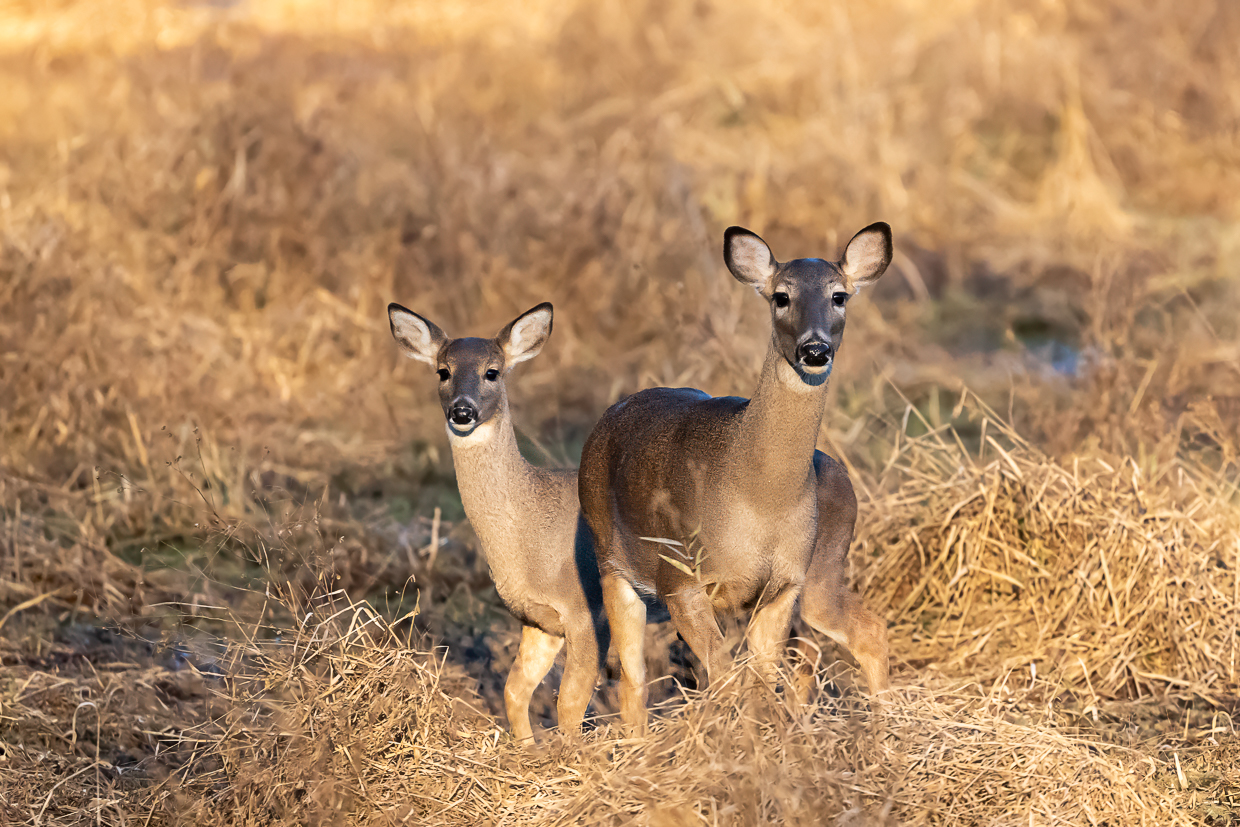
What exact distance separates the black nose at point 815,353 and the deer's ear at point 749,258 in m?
0.61

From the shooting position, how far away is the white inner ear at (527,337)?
5.80 metres

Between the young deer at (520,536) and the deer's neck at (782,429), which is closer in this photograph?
the deer's neck at (782,429)

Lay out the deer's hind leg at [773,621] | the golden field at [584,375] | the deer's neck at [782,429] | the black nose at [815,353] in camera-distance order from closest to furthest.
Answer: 1. the black nose at [815,353]
2. the golden field at [584,375]
3. the deer's neck at [782,429]
4. the deer's hind leg at [773,621]

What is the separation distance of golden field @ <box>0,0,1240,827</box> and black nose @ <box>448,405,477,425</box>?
0.66 metres

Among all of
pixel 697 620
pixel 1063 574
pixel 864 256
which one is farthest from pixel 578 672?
pixel 1063 574

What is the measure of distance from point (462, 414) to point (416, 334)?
660 mm

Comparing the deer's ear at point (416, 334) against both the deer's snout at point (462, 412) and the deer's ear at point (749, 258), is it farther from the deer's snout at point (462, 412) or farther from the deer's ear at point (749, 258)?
the deer's ear at point (749, 258)

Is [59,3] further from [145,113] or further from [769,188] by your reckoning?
[769,188]

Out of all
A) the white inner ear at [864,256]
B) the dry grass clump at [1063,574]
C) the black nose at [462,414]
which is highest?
the white inner ear at [864,256]

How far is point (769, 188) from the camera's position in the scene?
13.1 metres

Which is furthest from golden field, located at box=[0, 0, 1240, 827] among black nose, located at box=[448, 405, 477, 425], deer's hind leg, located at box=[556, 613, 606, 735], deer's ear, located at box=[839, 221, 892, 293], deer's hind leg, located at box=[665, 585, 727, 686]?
deer's ear, located at box=[839, 221, 892, 293]

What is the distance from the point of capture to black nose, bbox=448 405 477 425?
5.27 m

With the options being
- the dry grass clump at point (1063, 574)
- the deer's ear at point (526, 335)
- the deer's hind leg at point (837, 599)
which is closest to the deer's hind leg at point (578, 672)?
the deer's hind leg at point (837, 599)

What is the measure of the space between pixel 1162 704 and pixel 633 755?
257 cm
